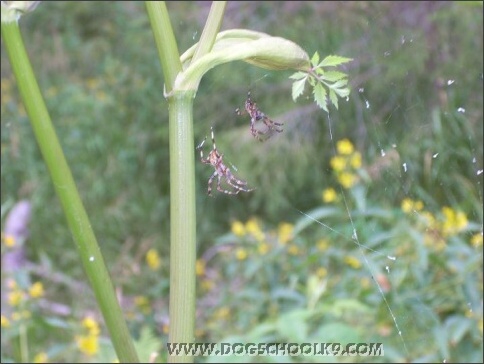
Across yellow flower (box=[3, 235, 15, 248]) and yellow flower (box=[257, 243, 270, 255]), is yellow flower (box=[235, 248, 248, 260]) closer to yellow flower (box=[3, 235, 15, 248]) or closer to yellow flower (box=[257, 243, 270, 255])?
yellow flower (box=[257, 243, 270, 255])

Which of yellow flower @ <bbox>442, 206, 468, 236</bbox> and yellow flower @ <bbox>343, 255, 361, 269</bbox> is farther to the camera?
yellow flower @ <bbox>343, 255, 361, 269</bbox>

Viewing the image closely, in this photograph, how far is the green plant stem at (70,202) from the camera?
814mm

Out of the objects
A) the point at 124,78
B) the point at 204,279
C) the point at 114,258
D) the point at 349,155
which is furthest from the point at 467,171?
the point at 124,78

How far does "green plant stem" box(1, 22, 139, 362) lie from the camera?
0.81 meters

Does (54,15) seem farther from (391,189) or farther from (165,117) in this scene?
(391,189)

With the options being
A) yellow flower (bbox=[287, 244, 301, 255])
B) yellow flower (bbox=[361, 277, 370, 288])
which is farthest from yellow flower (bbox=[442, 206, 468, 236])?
yellow flower (bbox=[287, 244, 301, 255])

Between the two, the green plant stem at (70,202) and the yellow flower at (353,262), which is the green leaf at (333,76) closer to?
the green plant stem at (70,202)

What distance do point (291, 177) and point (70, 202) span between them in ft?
7.39

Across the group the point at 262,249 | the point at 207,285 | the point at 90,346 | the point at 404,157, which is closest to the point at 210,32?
the point at 90,346

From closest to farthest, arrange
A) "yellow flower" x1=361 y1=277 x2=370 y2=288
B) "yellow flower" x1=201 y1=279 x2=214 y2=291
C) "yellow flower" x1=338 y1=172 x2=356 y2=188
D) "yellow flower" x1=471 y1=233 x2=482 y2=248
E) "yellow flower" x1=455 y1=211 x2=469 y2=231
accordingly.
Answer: "yellow flower" x1=471 y1=233 x2=482 y2=248, "yellow flower" x1=455 y1=211 x2=469 y2=231, "yellow flower" x1=361 y1=277 x2=370 y2=288, "yellow flower" x1=338 y1=172 x2=356 y2=188, "yellow flower" x1=201 y1=279 x2=214 y2=291

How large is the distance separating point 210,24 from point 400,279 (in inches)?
36.8

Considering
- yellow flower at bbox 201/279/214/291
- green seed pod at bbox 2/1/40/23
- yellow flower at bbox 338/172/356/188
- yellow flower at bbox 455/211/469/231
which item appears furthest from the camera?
yellow flower at bbox 201/279/214/291

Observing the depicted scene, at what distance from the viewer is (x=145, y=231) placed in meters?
3.21

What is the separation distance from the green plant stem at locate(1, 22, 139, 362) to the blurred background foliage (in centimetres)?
17
